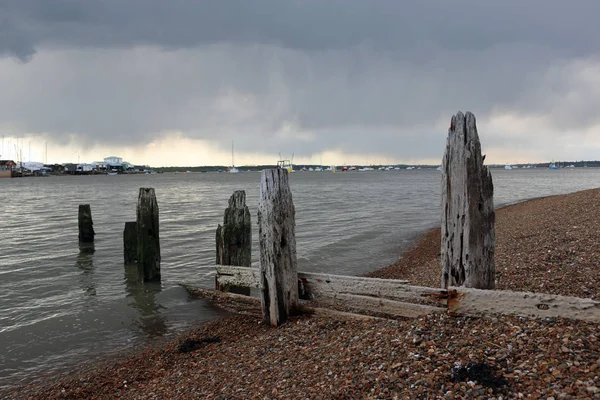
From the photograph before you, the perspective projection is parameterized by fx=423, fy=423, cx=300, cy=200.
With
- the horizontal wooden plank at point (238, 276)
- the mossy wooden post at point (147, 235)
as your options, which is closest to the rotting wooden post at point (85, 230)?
the mossy wooden post at point (147, 235)

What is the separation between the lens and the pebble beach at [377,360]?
3494 mm

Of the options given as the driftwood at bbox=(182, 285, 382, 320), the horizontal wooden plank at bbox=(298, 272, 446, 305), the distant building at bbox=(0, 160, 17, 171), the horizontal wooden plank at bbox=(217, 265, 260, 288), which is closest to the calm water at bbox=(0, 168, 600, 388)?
the driftwood at bbox=(182, 285, 382, 320)

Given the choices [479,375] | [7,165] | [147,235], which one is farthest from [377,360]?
[7,165]

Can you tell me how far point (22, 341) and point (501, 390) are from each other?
8.32 meters

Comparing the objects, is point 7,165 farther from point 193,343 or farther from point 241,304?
point 193,343

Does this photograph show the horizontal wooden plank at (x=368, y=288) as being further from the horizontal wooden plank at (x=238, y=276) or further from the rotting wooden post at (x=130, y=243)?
the rotting wooden post at (x=130, y=243)

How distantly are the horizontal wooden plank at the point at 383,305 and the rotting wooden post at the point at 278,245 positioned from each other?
23.7 inches

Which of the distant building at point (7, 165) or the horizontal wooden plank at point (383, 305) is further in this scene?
the distant building at point (7, 165)

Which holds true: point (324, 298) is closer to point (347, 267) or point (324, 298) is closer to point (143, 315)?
point (143, 315)

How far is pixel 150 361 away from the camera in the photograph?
670 cm

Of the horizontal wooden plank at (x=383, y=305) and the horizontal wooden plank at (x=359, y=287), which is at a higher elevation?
the horizontal wooden plank at (x=359, y=287)

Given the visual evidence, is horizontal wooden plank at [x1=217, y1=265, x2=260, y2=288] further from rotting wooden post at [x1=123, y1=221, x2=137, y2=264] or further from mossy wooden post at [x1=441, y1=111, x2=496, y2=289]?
rotting wooden post at [x1=123, y1=221, x2=137, y2=264]

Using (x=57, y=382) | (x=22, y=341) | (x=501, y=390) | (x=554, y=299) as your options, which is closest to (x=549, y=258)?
(x=554, y=299)

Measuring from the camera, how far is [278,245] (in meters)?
6.39
